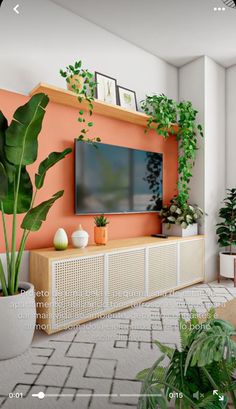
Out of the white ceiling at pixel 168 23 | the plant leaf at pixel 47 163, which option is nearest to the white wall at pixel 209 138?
the white ceiling at pixel 168 23

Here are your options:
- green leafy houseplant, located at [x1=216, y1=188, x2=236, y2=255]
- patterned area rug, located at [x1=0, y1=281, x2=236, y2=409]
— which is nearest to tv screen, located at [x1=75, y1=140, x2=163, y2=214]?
green leafy houseplant, located at [x1=216, y1=188, x2=236, y2=255]

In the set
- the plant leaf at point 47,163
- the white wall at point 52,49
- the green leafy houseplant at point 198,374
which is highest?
the white wall at point 52,49

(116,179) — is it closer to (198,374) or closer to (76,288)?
(76,288)

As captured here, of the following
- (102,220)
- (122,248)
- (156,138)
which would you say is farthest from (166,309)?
(156,138)

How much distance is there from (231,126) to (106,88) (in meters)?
1.97

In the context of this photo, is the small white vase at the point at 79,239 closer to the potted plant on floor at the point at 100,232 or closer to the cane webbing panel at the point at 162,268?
the potted plant on floor at the point at 100,232

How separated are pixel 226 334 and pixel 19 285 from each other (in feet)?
5.60

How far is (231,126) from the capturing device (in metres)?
3.90

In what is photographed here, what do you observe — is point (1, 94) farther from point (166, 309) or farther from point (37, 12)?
point (166, 309)

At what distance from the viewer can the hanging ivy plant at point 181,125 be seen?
3137mm

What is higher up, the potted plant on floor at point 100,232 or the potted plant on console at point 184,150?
the potted plant on console at point 184,150

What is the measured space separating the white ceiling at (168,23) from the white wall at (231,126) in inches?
16.3

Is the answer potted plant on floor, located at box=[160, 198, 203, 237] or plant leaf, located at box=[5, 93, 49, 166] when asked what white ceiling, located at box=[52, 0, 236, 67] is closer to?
plant leaf, located at box=[5, 93, 49, 166]

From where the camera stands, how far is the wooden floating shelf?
235 centimetres
